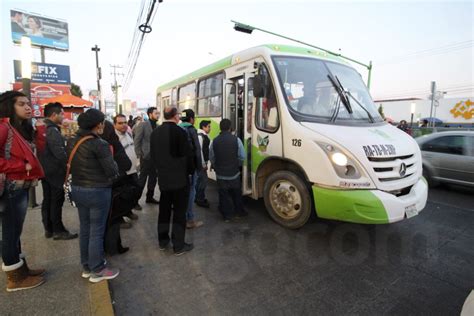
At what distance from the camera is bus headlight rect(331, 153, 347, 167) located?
3.54 meters

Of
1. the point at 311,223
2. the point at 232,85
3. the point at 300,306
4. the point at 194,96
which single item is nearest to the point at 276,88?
the point at 232,85

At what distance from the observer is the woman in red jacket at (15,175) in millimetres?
2609

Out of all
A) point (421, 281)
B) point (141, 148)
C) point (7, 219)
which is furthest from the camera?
point (141, 148)

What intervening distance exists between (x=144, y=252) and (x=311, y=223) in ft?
9.04

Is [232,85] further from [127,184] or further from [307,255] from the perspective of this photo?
[307,255]

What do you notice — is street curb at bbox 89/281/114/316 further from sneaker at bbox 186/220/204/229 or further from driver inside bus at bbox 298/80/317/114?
driver inside bus at bbox 298/80/317/114

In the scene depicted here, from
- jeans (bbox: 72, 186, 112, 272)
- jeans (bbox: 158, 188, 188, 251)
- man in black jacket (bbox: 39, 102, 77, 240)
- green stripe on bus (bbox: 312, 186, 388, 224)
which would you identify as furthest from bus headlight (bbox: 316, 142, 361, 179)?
man in black jacket (bbox: 39, 102, 77, 240)

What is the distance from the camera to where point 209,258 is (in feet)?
11.8

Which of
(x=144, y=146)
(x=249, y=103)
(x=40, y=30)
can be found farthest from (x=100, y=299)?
(x=40, y=30)

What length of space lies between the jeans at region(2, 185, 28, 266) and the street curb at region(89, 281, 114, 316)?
85 centimetres

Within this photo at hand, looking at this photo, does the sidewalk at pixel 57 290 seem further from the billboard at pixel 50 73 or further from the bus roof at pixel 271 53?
the billboard at pixel 50 73

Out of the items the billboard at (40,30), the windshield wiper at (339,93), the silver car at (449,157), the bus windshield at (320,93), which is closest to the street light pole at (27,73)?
the bus windshield at (320,93)

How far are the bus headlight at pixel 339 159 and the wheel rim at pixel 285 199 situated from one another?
83cm

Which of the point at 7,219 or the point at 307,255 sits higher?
the point at 7,219
